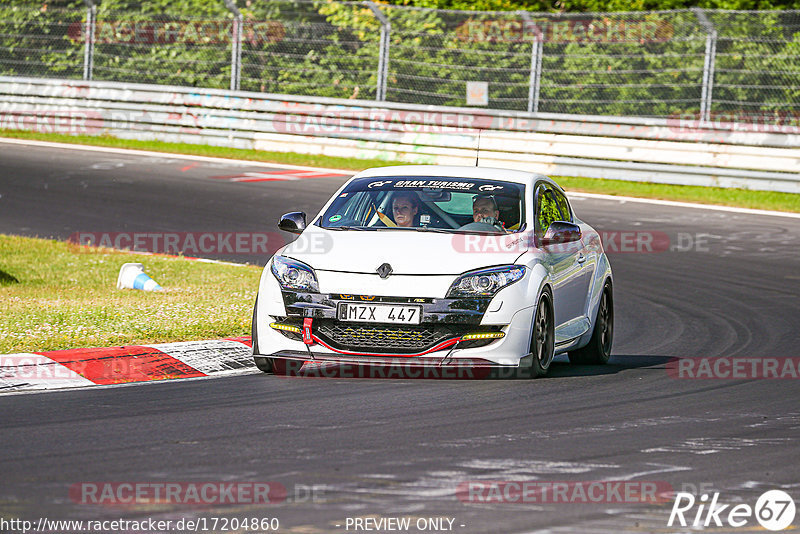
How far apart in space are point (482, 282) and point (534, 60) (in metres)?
16.1

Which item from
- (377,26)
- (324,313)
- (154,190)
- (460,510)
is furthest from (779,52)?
(460,510)

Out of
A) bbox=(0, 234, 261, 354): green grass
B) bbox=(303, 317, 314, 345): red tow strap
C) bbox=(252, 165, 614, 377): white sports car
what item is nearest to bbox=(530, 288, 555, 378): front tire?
bbox=(252, 165, 614, 377): white sports car

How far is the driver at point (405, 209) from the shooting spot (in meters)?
9.93

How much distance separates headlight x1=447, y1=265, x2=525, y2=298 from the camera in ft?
29.2

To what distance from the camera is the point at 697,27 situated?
23.1 meters

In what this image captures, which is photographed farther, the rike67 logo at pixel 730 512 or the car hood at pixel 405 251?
the car hood at pixel 405 251

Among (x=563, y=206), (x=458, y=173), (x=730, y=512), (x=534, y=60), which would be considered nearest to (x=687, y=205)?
(x=534, y=60)

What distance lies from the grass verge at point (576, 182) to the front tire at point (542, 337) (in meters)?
13.4

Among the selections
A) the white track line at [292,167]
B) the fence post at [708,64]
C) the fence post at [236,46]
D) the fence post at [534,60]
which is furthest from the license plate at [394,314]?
the fence post at [236,46]

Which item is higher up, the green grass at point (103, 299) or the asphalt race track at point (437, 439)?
the asphalt race track at point (437, 439)

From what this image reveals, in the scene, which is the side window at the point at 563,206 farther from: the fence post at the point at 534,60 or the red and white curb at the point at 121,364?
the fence post at the point at 534,60

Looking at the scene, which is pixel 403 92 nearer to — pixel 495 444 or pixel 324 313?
pixel 324 313

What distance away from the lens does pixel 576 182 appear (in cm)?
2427

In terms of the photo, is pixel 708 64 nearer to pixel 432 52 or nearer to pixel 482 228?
pixel 432 52
